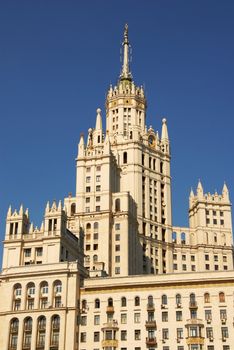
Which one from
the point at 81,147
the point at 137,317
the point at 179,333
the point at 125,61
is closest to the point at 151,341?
the point at 179,333

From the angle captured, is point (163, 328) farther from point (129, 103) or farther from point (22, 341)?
point (129, 103)

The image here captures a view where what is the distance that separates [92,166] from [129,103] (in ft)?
90.8

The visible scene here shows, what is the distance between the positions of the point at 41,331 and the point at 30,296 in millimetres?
6547

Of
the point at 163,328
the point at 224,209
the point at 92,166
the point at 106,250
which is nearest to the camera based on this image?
the point at 163,328

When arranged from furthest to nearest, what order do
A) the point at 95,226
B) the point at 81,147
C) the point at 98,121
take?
1. the point at 98,121
2. the point at 81,147
3. the point at 95,226

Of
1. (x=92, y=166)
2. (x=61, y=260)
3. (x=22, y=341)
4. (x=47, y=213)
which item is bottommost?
(x=22, y=341)

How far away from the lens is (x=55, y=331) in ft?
350

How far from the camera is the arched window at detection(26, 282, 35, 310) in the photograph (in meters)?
110

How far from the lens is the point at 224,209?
17088 centimetres

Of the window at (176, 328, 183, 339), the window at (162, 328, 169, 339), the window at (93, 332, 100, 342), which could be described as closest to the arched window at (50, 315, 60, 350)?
the window at (93, 332, 100, 342)

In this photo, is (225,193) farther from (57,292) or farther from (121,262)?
(57,292)

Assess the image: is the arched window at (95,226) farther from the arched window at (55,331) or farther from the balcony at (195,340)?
the balcony at (195,340)

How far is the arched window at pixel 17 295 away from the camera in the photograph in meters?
111

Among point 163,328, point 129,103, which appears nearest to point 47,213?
point 163,328
